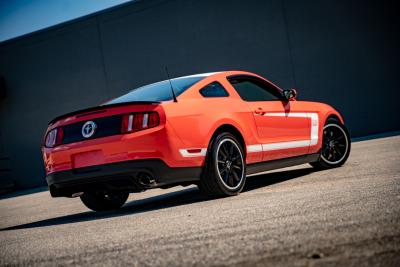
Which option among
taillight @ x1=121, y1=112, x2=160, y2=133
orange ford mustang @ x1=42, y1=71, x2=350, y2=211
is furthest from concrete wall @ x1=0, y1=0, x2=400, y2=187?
taillight @ x1=121, y1=112, x2=160, y2=133

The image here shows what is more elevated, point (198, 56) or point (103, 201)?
point (198, 56)

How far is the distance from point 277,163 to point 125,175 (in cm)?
211

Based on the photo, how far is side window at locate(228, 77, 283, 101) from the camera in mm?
6231

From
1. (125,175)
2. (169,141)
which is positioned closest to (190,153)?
(169,141)

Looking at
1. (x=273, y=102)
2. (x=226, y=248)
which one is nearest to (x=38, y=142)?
(x=273, y=102)

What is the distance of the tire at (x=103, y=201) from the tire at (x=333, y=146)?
2.78 meters

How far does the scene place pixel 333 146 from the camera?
295 inches

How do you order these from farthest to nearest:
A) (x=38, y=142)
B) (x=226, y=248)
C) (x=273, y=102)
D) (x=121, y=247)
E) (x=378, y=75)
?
(x=38, y=142), (x=378, y=75), (x=273, y=102), (x=121, y=247), (x=226, y=248)

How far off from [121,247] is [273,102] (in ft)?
12.0

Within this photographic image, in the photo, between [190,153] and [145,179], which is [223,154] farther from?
[145,179]

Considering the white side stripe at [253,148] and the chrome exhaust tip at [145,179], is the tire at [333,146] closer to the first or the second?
the white side stripe at [253,148]

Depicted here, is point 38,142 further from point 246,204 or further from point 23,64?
point 246,204

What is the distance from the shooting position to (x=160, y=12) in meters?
18.1

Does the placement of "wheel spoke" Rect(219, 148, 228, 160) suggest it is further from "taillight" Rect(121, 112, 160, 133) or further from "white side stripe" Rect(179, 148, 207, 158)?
"taillight" Rect(121, 112, 160, 133)
